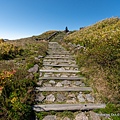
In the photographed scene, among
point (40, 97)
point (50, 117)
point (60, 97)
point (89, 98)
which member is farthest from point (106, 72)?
point (50, 117)

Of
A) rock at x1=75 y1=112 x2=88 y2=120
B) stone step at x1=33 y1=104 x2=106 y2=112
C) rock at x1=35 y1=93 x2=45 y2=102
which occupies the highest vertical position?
rock at x1=35 y1=93 x2=45 y2=102

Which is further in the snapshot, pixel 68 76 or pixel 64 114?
pixel 68 76

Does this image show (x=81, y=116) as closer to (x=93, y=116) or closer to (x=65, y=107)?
(x=93, y=116)

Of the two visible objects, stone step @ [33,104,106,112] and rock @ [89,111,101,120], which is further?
stone step @ [33,104,106,112]

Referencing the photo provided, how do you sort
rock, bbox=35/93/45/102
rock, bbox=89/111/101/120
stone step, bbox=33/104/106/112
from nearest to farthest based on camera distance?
1. rock, bbox=89/111/101/120
2. stone step, bbox=33/104/106/112
3. rock, bbox=35/93/45/102

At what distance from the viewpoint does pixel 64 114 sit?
4.09 metres

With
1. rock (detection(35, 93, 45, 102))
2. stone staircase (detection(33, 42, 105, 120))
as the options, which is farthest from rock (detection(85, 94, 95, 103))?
rock (detection(35, 93, 45, 102))

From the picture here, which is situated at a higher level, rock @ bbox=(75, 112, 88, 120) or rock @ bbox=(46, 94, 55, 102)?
rock @ bbox=(46, 94, 55, 102)

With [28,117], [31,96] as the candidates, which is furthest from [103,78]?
[28,117]

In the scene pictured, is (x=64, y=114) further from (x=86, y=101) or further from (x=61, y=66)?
(x=61, y=66)

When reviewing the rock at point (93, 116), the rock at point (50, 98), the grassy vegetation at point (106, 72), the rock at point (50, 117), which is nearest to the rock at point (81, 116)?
the rock at point (93, 116)

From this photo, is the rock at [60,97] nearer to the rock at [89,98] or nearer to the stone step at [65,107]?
the stone step at [65,107]

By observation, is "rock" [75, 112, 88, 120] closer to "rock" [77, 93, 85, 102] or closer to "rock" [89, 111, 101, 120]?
"rock" [89, 111, 101, 120]

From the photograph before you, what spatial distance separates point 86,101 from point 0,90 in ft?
8.83
